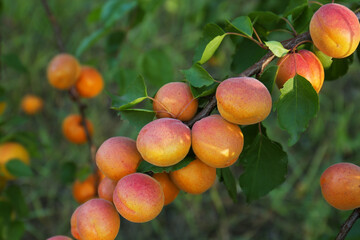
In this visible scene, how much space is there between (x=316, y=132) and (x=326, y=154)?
0.41 ft

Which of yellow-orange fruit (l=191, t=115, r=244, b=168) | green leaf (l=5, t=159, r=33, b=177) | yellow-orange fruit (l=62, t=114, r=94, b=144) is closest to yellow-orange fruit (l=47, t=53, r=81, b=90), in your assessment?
yellow-orange fruit (l=62, t=114, r=94, b=144)

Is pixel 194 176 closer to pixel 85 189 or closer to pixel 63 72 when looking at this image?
pixel 85 189

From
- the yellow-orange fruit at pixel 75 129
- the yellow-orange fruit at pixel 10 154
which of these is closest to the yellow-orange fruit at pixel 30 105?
the yellow-orange fruit at pixel 75 129

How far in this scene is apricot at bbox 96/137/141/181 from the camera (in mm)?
597


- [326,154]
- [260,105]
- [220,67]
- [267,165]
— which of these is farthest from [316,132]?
[260,105]

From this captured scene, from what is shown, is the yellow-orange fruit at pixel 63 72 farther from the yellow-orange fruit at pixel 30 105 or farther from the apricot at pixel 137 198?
the yellow-orange fruit at pixel 30 105

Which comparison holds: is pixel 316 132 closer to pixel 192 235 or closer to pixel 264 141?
pixel 192 235

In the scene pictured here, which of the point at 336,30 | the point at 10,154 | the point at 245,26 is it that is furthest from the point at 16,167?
the point at 336,30

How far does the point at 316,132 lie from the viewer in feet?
6.35

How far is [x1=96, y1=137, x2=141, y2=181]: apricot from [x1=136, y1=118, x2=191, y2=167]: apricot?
0.05 m

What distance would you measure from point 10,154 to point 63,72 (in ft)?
1.00

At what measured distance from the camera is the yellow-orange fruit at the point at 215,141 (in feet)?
1.80

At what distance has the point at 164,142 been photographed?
0.54m

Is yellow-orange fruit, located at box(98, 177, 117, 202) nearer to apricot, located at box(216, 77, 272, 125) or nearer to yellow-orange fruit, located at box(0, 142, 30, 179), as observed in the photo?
apricot, located at box(216, 77, 272, 125)
